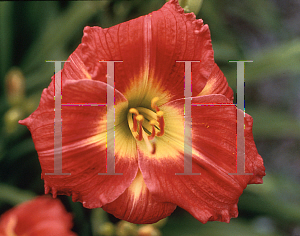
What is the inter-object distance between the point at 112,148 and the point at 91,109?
0.12m

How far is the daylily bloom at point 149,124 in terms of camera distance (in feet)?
1.90

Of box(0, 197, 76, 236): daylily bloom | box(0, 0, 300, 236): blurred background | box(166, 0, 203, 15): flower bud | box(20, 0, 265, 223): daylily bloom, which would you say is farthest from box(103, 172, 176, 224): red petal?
box(166, 0, 203, 15): flower bud

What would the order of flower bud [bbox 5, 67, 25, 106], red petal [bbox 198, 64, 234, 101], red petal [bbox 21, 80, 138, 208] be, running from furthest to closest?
flower bud [bbox 5, 67, 25, 106] < red petal [bbox 198, 64, 234, 101] < red petal [bbox 21, 80, 138, 208]

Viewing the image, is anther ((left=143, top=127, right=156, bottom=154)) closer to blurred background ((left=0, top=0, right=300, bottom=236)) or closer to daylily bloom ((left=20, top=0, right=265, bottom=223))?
daylily bloom ((left=20, top=0, right=265, bottom=223))

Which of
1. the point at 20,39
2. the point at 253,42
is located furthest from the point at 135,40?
the point at 253,42

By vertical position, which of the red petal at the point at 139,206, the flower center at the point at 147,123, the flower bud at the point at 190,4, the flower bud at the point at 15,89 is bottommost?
the red petal at the point at 139,206

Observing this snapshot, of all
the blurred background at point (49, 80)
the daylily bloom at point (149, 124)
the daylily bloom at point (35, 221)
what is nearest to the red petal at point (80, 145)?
the daylily bloom at point (149, 124)

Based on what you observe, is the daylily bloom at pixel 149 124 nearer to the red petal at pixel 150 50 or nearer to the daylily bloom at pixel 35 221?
the red petal at pixel 150 50

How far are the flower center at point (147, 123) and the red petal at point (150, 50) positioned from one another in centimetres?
6

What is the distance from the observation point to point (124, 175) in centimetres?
64

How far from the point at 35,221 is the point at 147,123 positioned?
44 cm

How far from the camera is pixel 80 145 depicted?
0.59 meters

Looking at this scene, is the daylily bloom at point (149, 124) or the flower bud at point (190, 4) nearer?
the daylily bloom at point (149, 124)

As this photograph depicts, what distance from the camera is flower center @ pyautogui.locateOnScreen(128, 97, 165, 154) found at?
2.16ft
